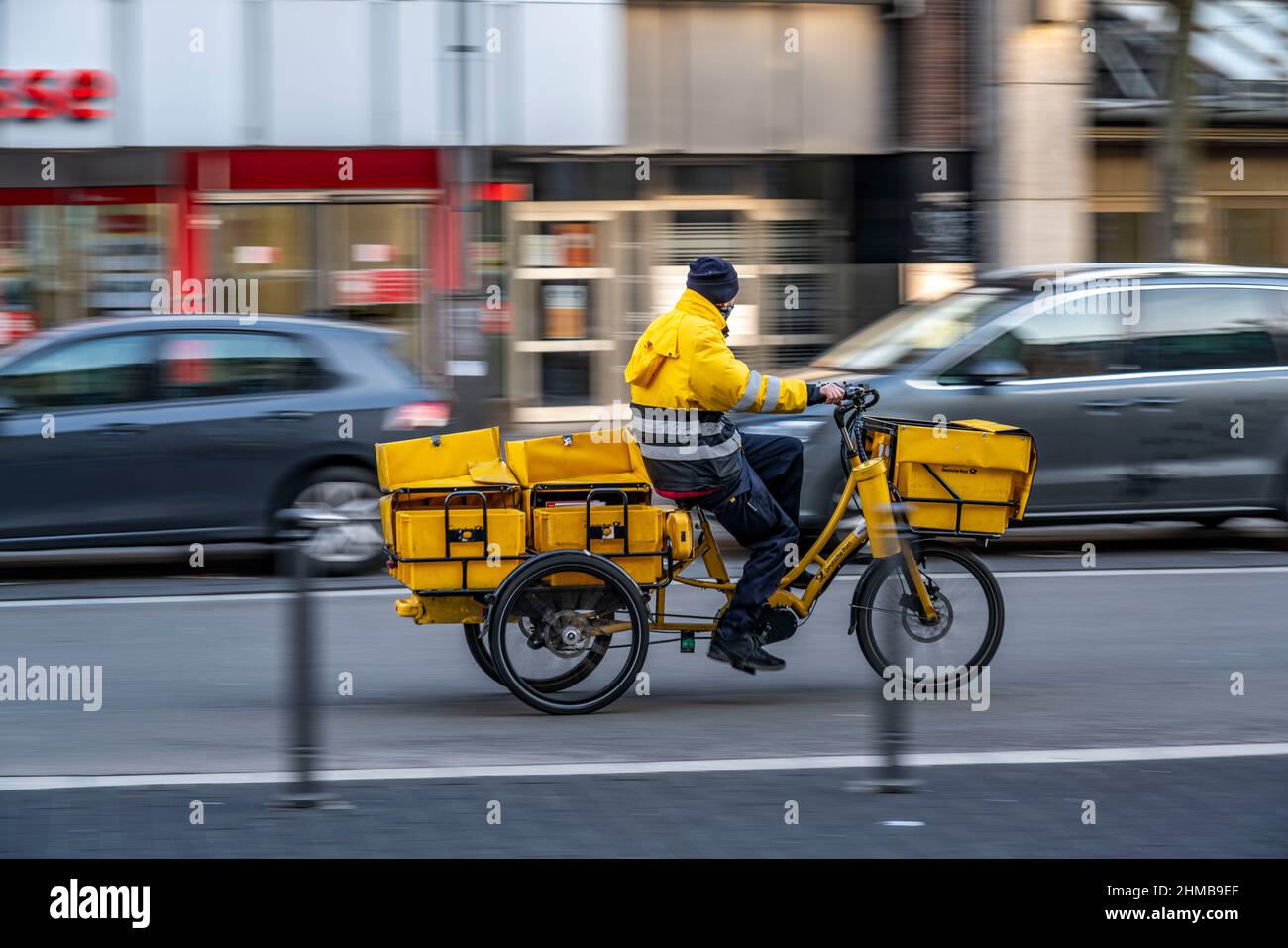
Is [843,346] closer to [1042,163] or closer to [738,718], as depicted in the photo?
[738,718]

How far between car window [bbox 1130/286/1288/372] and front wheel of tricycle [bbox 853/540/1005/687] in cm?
453

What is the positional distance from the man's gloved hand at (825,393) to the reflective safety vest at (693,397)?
3 cm

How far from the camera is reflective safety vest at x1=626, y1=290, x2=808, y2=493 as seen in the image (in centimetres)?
682

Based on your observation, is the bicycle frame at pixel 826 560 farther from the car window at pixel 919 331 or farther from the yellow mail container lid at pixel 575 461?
the car window at pixel 919 331

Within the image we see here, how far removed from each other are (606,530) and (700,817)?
186 cm

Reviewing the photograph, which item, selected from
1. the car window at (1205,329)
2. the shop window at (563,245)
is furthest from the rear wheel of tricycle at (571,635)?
the shop window at (563,245)

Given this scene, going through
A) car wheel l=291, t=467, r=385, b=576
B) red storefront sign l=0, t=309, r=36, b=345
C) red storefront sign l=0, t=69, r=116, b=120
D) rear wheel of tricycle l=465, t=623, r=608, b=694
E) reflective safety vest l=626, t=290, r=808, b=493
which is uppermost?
red storefront sign l=0, t=69, r=116, b=120

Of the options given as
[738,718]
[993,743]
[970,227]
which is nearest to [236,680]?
[738,718]

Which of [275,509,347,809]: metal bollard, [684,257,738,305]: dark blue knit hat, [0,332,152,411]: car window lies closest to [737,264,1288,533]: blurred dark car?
[0,332,152,411]: car window

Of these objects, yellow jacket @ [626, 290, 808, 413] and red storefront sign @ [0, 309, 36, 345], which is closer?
yellow jacket @ [626, 290, 808, 413]

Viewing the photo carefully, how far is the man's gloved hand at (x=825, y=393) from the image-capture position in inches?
265

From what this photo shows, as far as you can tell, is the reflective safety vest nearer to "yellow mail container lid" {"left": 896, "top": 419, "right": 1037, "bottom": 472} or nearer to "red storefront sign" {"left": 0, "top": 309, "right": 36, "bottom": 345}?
"yellow mail container lid" {"left": 896, "top": 419, "right": 1037, "bottom": 472}

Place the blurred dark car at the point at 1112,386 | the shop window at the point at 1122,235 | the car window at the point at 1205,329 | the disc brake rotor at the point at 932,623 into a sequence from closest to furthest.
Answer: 1. the disc brake rotor at the point at 932,623
2. the blurred dark car at the point at 1112,386
3. the car window at the point at 1205,329
4. the shop window at the point at 1122,235
